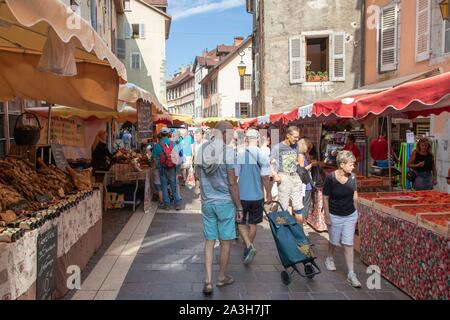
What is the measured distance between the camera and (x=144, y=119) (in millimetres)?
8789

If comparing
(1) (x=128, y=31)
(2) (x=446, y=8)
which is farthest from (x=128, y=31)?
(2) (x=446, y=8)


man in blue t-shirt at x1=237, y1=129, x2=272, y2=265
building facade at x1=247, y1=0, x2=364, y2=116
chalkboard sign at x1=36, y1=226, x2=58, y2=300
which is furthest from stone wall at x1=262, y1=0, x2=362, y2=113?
chalkboard sign at x1=36, y1=226, x2=58, y2=300

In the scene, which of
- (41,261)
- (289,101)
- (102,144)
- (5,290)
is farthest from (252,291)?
(289,101)

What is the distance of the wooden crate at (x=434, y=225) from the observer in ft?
12.6

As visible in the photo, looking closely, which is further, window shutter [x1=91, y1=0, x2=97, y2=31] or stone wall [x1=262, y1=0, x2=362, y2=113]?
stone wall [x1=262, y1=0, x2=362, y2=113]

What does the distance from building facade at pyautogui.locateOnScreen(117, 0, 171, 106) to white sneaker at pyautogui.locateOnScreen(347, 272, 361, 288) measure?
27842 mm

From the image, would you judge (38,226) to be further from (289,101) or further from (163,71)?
(163,71)

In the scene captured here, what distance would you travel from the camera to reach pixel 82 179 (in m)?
5.85

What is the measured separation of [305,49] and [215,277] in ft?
45.6

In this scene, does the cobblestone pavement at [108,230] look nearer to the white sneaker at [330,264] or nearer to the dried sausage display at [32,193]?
the dried sausage display at [32,193]

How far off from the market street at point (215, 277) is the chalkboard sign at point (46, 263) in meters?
0.51

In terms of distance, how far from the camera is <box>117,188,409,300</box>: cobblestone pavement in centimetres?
453

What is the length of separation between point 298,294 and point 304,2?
14886 millimetres

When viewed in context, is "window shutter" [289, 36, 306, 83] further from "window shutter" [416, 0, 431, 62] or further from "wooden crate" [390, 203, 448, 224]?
"wooden crate" [390, 203, 448, 224]
